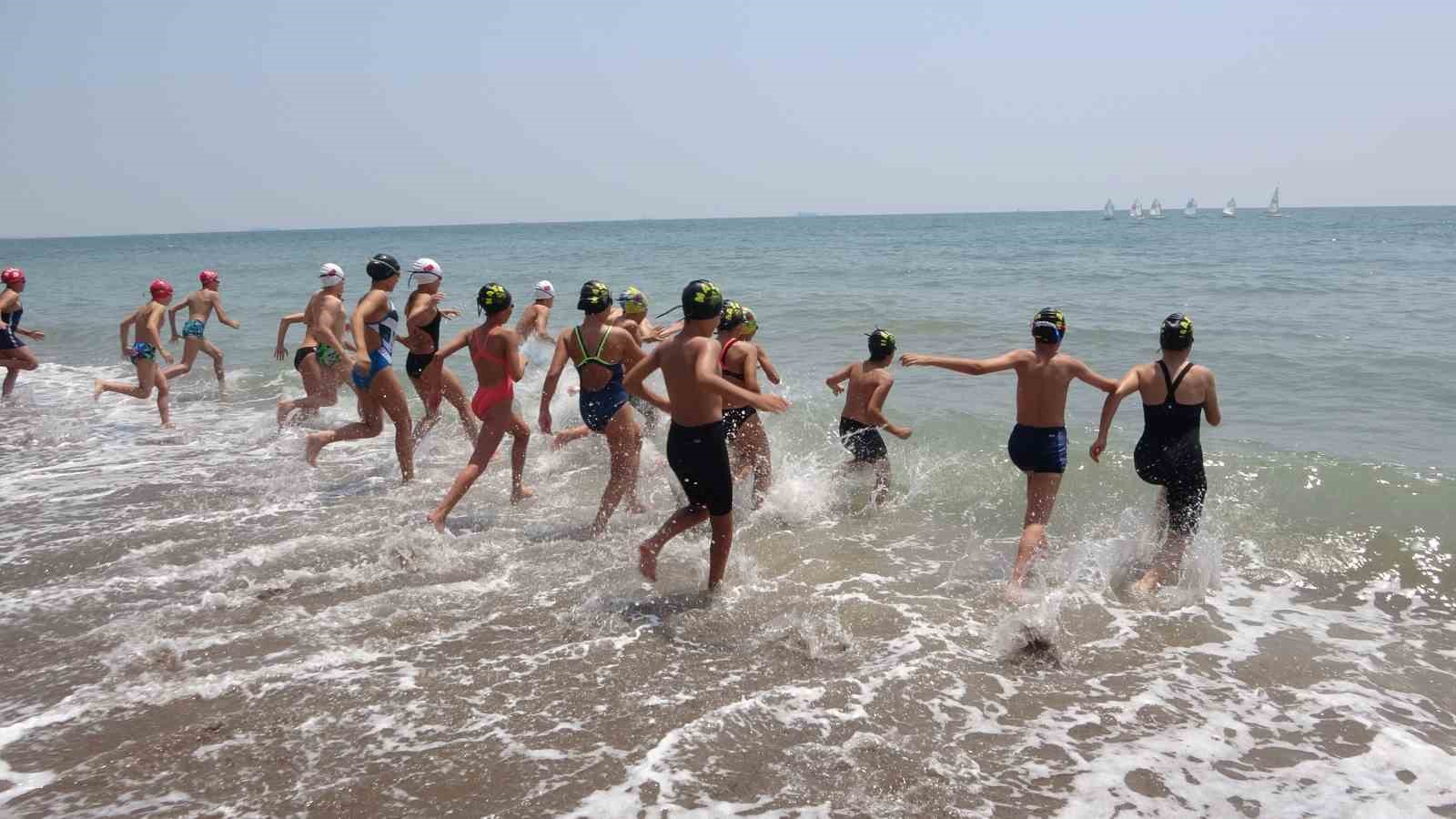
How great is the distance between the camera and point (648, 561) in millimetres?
5910

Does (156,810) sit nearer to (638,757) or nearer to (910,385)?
(638,757)

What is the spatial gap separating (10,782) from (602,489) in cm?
519

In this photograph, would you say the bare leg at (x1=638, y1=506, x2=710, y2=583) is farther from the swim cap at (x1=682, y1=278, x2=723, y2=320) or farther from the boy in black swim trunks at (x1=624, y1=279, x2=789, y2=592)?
the swim cap at (x1=682, y1=278, x2=723, y2=320)

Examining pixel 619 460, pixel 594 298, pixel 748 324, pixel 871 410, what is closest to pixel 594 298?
pixel 594 298

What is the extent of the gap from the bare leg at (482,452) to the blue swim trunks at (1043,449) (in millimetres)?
3765

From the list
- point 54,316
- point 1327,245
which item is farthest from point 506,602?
point 1327,245

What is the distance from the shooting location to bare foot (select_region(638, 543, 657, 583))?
19.3 ft

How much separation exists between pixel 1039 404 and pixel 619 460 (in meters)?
3.02

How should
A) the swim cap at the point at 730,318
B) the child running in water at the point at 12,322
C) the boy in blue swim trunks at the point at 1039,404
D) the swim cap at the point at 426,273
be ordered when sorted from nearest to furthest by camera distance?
1. the boy in blue swim trunks at the point at 1039,404
2. the swim cap at the point at 730,318
3. the swim cap at the point at 426,273
4. the child running in water at the point at 12,322

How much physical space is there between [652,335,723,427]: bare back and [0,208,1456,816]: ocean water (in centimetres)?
116

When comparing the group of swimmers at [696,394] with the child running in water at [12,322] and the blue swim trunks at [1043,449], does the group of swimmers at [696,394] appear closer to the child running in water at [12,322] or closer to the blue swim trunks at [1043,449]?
the blue swim trunks at [1043,449]

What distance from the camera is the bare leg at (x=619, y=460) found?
7.16 m

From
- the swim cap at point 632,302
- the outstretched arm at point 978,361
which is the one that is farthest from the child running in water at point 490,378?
the outstretched arm at point 978,361

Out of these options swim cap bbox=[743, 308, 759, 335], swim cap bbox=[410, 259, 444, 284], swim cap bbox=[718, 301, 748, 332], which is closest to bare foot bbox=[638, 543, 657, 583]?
swim cap bbox=[718, 301, 748, 332]
